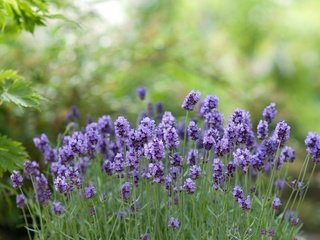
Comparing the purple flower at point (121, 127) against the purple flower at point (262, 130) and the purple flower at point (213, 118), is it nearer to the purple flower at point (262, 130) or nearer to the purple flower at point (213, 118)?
the purple flower at point (213, 118)

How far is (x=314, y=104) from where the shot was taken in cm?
920

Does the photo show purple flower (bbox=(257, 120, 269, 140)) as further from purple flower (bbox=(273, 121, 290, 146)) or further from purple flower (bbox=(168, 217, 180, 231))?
purple flower (bbox=(168, 217, 180, 231))

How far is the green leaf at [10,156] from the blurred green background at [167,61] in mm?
661

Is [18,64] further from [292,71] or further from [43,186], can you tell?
[292,71]

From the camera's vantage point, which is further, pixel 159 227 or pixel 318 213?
pixel 318 213

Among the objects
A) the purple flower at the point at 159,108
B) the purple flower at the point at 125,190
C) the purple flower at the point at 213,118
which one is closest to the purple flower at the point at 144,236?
the purple flower at the point at 125,190

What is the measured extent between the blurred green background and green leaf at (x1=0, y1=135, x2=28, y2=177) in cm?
66

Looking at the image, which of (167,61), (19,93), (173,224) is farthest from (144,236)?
(167,61)

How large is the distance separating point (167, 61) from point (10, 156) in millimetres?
3083

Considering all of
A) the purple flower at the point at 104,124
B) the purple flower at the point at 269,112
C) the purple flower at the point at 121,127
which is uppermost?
the purple flower at the point at 269,112

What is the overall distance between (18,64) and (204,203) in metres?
2.80

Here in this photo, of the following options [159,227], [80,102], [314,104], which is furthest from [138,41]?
[314,104]

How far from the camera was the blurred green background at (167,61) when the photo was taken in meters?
5.29

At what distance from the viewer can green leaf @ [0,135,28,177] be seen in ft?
10.5
